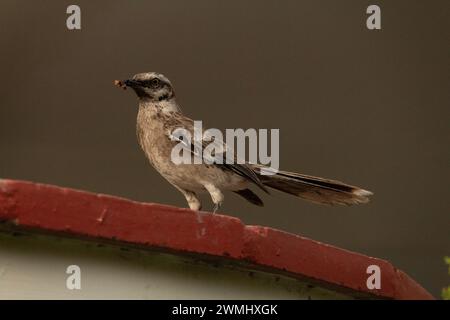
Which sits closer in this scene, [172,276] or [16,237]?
[16,237]

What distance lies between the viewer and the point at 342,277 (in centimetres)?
266

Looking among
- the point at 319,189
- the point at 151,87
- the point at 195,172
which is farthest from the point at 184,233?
the point at 151,87

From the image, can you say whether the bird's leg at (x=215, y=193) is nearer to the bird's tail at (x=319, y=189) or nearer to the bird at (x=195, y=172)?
the bird at (x=195, y=172)

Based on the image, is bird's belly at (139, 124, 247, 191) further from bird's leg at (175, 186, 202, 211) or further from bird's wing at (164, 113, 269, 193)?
bird's leg at (175, 186, 202, 211)

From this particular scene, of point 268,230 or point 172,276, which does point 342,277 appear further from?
point 172,276

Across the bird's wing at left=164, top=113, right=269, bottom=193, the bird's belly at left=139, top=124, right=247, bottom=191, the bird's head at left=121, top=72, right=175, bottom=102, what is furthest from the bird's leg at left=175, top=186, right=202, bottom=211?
the bird's head at left=121, top=72, right=175, bottom=102

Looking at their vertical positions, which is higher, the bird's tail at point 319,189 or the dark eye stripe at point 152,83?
the dark eye stripe at point 152,83

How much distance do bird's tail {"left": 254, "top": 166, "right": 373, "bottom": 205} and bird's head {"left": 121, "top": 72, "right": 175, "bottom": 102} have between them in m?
0.53

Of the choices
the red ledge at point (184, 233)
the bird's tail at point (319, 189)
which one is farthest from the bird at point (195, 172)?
the red ledge at point (184, 233)

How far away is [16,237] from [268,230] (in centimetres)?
66

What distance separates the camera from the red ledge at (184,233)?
87.2 inches

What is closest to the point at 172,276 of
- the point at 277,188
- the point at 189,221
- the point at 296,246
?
the point at 189,221

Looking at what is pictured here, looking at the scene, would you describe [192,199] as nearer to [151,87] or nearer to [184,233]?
[151,87]

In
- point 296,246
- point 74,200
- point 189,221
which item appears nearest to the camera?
point 74,200
